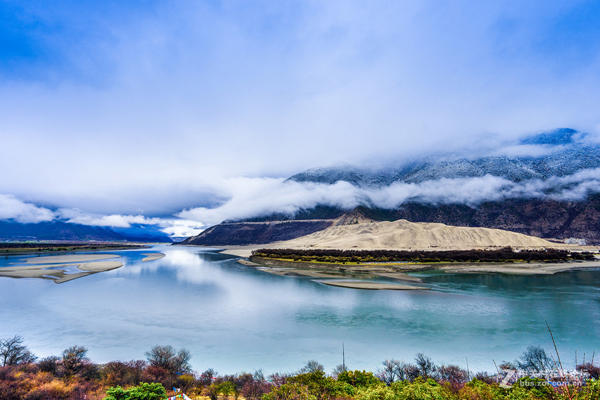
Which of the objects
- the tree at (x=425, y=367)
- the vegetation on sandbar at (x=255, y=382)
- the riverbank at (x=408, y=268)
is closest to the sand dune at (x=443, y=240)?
the riverbank at (x=408, y=268)

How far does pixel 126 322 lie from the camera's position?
21.5m

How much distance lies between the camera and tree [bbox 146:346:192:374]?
13.2 meters

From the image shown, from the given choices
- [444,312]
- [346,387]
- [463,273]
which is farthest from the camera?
[463,273]

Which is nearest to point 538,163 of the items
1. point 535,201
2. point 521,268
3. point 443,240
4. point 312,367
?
point 535,201

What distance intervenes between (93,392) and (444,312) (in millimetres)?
23920

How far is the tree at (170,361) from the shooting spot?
520 inches

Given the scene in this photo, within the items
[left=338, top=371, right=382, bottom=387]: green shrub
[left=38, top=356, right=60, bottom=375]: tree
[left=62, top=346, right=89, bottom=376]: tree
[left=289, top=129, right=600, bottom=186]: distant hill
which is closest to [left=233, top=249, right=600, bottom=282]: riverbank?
[left=338, top=371, right=382, bottom=387]: green shrub

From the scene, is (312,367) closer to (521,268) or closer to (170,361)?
(170,361)

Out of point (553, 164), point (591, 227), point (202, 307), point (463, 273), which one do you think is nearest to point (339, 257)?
point (463, 273)

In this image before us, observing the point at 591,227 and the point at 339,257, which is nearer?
the point at 339,257

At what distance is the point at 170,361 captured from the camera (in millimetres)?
13578

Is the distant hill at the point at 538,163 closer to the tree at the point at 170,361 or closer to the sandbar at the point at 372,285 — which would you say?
the sandbar at the point at 372,285

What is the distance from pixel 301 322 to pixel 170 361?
1025 cm

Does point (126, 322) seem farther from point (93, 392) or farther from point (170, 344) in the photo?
point (93, 392)
